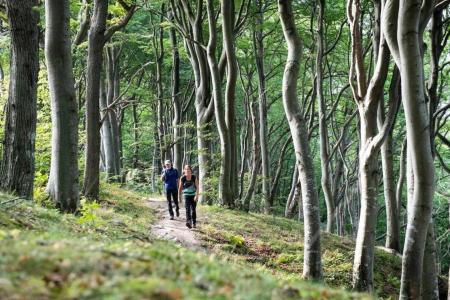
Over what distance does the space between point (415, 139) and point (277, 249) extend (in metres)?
6.45

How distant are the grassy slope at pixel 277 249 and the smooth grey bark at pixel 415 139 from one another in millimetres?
3219

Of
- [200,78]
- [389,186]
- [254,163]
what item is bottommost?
[389,186]

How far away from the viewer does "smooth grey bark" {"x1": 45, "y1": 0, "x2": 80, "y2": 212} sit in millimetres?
9439

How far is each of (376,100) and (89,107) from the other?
790 centimetres

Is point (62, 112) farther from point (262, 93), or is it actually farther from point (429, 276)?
point (262, 93)

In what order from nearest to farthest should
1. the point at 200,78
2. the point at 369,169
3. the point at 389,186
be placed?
the point at 369,169
the point at 389,186
the point at 200,78

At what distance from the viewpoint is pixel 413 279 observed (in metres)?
7.63

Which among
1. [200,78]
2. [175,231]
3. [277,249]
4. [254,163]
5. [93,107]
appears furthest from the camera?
[254,163]

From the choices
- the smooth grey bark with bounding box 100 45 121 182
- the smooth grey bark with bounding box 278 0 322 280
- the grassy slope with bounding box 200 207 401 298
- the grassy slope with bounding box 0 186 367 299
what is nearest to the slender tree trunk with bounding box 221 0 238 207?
the grassy slope with bounding box 200 207 401 298

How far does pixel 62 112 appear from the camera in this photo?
9.57 m

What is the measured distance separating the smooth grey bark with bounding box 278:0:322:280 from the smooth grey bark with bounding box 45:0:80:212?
3.97m

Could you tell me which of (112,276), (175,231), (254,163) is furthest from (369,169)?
(254,163)

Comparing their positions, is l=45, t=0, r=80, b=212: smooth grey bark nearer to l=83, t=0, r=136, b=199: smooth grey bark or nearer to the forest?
the forest

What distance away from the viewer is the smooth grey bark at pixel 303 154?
9.28 m
